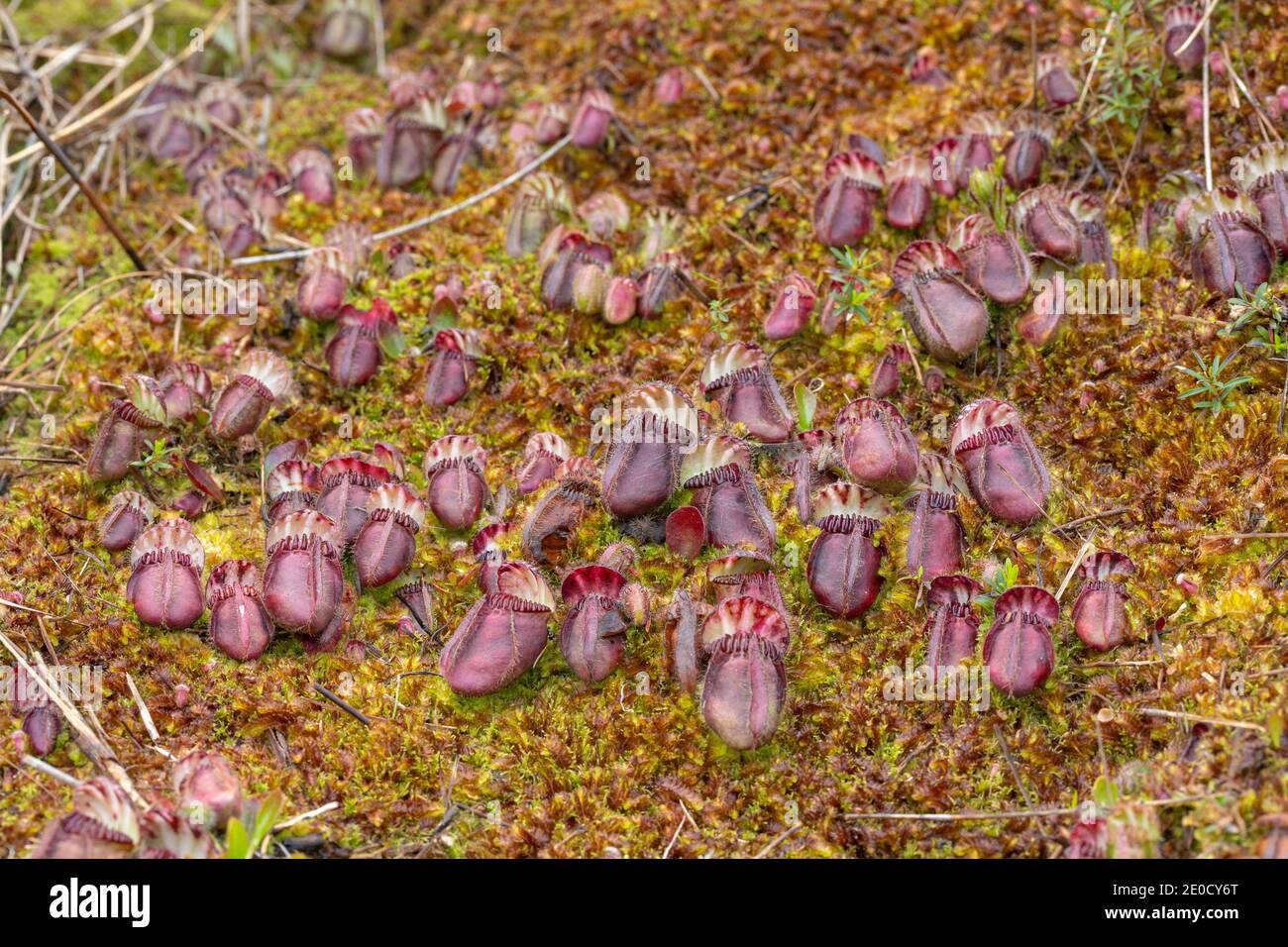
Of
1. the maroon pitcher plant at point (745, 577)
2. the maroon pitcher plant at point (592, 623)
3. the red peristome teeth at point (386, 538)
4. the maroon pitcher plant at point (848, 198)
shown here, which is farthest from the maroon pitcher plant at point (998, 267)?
the red peristome teeth at point (386, 538)

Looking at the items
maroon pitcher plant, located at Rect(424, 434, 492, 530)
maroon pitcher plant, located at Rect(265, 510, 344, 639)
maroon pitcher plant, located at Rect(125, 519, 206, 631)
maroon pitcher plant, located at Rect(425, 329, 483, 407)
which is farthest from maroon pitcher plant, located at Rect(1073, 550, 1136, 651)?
maroon pitcher plant, located at Rect(125, 519, 206, 631)

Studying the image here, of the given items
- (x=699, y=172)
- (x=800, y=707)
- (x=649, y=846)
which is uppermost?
(x=699, y=172)

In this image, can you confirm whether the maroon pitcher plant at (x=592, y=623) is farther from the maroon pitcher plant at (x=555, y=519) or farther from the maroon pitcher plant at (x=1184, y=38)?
the maroon pitcher plant at (x=1184, y=38)

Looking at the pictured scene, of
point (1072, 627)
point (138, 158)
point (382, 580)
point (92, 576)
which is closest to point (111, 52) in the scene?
point (138, 158)

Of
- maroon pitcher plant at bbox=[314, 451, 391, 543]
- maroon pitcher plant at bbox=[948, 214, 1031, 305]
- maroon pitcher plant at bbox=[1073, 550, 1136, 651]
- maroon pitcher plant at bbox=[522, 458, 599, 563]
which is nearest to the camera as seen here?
maroon pitcher plant at bbox=[1073, 550, 1136, 651]

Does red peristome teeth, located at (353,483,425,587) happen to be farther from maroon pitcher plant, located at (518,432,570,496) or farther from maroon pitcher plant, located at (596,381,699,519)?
maroon pitcher plant, located at (596,381,699,519)

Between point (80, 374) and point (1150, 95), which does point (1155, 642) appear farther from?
point (80, 374)

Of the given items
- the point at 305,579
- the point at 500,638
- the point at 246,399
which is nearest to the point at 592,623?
the point at 500,638

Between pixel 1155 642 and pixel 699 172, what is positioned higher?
pixel 699 172
